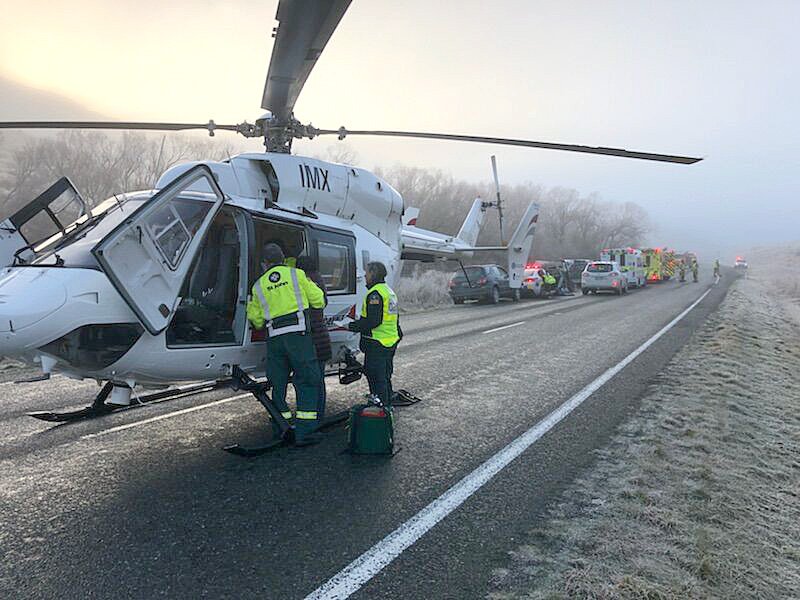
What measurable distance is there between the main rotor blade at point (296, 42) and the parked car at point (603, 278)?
25.8 meters

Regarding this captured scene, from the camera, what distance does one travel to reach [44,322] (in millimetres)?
3650

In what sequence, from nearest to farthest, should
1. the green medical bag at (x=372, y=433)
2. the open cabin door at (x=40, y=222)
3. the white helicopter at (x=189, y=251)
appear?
the white helicopter at (x=189, y=251)
the open cabin door at (x=40, y=222)
the green medical bag at (x=372, y=433)

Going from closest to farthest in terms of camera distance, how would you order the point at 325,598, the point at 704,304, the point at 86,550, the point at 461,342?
A: 1. the point at 325,598
2. the point at 86,550
3. the point at 461,342
4. the point at 704,304

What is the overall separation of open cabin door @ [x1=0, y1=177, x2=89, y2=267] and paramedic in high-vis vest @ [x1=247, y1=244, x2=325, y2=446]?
1679 millimetres

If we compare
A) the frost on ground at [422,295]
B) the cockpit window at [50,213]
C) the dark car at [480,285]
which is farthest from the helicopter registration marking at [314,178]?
the dark car at [480,285]

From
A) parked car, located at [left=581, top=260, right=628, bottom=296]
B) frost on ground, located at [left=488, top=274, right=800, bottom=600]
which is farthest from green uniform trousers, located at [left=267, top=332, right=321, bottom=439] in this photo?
parked car, located at [left=581, top=260, right=628, bottom=296]

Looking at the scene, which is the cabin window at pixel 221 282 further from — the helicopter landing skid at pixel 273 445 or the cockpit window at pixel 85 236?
the helicopter landing skid at pixel 273 445

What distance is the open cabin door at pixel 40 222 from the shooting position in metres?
4.56

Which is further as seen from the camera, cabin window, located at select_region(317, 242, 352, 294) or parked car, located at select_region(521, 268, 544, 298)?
parked car, located at select_region(521, 268, 544, 298)

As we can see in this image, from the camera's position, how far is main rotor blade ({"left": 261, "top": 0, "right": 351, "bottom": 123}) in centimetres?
316

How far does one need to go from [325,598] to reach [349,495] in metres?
1.34

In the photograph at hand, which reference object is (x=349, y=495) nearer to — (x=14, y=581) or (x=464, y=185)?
(x=14, y=581)

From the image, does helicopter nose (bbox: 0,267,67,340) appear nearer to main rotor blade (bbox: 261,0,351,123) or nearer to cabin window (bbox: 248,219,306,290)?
cabin window (bbox: 248,219,306,290)

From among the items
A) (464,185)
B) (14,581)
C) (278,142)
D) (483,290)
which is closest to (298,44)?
(278,142)
